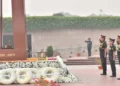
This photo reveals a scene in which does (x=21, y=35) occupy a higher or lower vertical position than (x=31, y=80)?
higher

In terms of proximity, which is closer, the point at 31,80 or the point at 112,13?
the point at 31,80

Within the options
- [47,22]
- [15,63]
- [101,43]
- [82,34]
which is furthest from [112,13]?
[15,63]

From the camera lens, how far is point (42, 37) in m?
28.5

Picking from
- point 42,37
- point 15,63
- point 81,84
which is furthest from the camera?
point 42,37

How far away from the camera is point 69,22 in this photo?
2917 centimetres

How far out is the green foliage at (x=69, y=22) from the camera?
28625 mm

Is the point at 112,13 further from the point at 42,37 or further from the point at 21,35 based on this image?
the point at 21,35

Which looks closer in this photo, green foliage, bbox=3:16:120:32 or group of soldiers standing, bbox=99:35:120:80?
group of soldiers standing, bbox=99:35:120:80

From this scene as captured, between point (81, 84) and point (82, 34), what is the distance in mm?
18801

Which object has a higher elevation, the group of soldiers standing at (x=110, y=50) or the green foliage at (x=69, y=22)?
the green foliage at (x=69, y=22)

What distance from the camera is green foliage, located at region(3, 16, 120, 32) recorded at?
28625 millimetres

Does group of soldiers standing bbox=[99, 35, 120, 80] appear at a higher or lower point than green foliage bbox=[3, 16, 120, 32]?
lower

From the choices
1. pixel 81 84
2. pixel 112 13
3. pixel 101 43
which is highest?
pixel 112 13

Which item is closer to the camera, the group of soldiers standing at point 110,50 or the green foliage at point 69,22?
the group of soldiers standing at point 110,50
